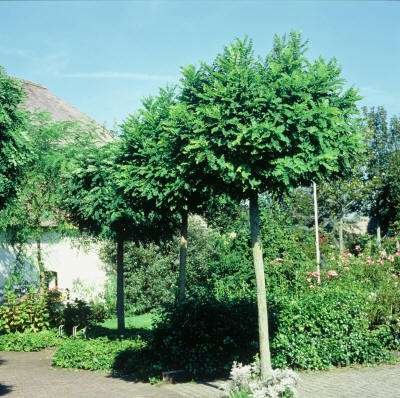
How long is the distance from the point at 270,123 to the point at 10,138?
4.27m

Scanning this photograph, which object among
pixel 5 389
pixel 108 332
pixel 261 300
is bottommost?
pixel 5 389

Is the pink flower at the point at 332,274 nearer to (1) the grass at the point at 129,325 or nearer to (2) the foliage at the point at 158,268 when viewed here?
(2) the foliage at the point at 158,268

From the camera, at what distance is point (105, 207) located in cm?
1180

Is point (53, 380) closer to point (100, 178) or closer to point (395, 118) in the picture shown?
point (100, 178)

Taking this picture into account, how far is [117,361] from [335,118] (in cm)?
746

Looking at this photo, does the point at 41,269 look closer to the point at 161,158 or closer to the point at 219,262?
the point at 219,262

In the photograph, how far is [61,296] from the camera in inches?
671

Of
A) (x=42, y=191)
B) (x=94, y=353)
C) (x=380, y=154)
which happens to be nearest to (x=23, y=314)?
(x=42, y=191)

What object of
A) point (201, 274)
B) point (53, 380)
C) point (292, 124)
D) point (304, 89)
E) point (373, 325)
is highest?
point (304, 89)

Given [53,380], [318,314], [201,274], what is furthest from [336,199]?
[53,380]

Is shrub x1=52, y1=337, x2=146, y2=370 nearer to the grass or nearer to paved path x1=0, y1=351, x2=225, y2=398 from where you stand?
paved path x1=0, y1=351, x2=225, y2=398

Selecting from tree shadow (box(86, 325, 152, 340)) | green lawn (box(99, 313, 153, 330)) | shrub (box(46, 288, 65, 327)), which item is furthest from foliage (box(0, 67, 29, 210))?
green lawn (box(99, 313, 153, 330))

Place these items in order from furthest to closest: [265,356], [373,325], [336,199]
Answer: [336,199] → [373,325] → [265,356]

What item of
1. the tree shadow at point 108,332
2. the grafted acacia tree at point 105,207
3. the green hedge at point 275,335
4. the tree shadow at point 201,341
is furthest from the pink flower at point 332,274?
the tree shadow at point 108,332
